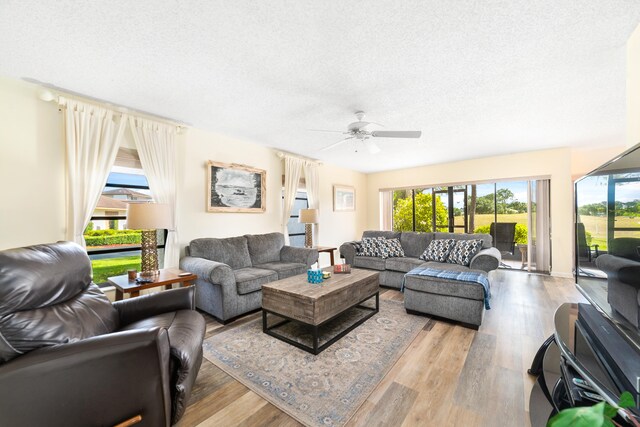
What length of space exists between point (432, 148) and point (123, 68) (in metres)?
4.33

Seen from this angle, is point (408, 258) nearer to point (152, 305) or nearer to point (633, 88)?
point (633, 88)

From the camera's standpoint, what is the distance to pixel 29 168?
2348 millimetres

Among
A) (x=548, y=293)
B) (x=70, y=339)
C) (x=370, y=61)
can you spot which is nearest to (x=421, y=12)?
(x=370, y=61)

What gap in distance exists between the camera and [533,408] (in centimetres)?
146

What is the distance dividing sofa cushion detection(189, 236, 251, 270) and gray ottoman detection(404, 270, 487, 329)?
2.23m

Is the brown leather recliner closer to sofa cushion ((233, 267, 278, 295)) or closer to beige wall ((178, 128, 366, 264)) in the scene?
sofa cushion ((233, 267, 278, 295))

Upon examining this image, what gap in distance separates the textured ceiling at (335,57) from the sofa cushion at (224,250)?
1.59 metres

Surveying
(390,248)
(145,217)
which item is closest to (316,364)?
(145,217)

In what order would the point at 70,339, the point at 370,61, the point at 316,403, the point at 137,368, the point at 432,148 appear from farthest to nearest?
the point at 432,148
the point at 370,61
the point at 316,403
the point at 70,339
the point at 137,368

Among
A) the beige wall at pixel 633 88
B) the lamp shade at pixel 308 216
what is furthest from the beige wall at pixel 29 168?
the beige wall at pixel 633 88

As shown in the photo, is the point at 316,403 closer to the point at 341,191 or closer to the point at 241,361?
the point at 241,361

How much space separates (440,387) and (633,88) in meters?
2.50

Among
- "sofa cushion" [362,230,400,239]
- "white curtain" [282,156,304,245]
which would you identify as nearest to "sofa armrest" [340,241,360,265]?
"sofa cushion" [362,230,400,239]

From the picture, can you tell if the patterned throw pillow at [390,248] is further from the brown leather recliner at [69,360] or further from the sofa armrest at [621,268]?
the brown leather recliner at [69,360]
